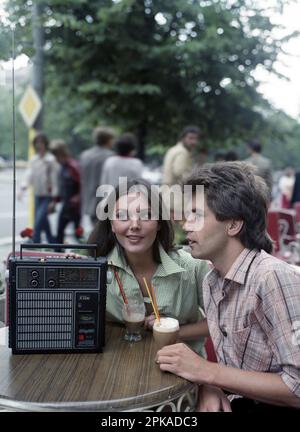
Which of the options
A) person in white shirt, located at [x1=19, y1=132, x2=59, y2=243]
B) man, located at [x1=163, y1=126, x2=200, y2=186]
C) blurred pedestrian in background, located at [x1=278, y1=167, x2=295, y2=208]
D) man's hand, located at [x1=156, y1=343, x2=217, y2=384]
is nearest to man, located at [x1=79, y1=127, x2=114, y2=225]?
person in white shirt, located at [x1=19, y1=132, x2=59, y2=243]

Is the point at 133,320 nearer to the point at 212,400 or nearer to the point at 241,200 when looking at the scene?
the point at 212,400

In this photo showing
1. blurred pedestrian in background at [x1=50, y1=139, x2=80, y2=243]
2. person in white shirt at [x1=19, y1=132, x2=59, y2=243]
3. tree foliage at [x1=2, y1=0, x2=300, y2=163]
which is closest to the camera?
person in white shirt at [x1=19, y1=132, x2=59, y2=243]

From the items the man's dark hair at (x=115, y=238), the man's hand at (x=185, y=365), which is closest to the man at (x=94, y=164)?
the man's dark hair at (x=115, y=238)

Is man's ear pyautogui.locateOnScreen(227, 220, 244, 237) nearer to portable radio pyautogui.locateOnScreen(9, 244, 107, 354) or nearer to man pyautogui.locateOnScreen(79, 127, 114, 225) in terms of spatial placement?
portable radio pyautogui.locateOnScreen(9, 244, 107, 354)

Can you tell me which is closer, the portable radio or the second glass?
the portable radio

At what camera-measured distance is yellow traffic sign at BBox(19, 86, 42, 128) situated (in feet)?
21.2

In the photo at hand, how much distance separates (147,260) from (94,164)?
160 inches

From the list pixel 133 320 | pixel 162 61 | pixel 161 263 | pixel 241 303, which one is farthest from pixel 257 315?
pixel 162 61

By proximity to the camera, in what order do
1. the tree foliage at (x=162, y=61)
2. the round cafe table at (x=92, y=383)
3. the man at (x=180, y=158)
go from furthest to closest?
1. the tree foliage at (x=162, y=61)
2. the man at (x=180, y=158)
3. the round cafe table at (x=92, y=383)

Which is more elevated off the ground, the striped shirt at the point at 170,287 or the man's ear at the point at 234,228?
the man's ear at the point at 234,228

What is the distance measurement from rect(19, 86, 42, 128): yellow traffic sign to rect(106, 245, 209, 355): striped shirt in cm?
488

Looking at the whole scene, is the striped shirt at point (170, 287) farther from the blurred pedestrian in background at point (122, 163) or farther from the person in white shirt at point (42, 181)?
the person in white shirt at point (42, 181)

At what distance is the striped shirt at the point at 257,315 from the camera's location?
1425 mm

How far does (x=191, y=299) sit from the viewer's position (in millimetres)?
2062
